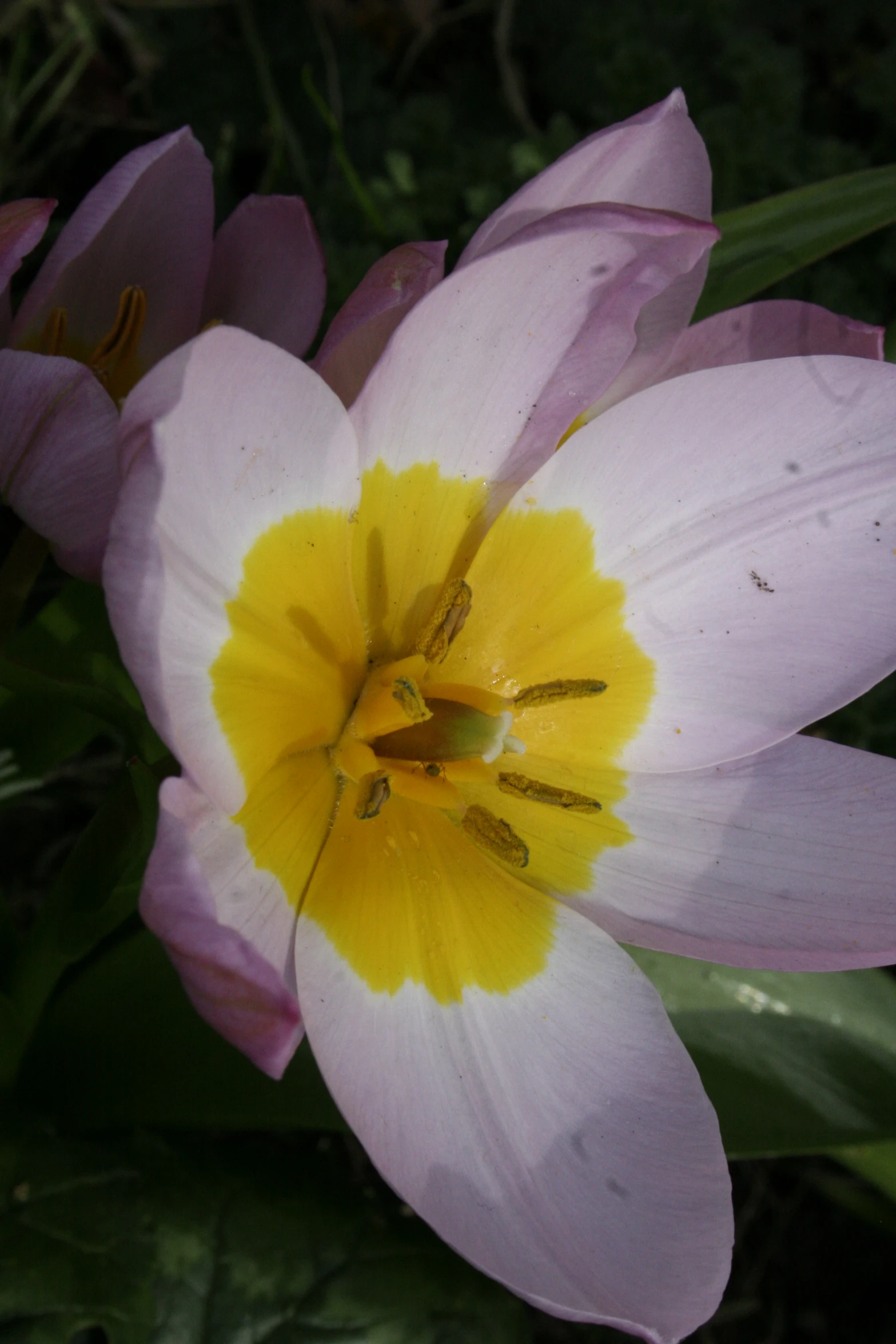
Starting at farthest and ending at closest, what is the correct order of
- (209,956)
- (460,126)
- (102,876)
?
(460,126) → (102,876) → (209,956)

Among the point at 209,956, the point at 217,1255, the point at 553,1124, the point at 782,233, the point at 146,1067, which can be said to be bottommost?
the point at 217,1255

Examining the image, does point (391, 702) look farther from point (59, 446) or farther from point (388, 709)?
point (59, 446)

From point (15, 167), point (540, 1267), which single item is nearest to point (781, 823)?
point (540, 1267)

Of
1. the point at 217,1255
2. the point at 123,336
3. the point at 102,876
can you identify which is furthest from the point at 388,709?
the point at 217,1255

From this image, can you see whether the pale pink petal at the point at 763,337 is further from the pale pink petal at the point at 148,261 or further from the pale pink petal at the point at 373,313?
the pale pink petal at the point at 148,261

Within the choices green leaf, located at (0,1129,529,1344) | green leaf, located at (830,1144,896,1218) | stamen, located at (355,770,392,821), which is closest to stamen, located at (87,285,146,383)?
stamen, located at (355,770,392,821)

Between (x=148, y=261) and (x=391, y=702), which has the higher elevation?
(x=148, y=261)

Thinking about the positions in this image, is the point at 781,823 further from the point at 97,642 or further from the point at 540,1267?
the point at 97,642
